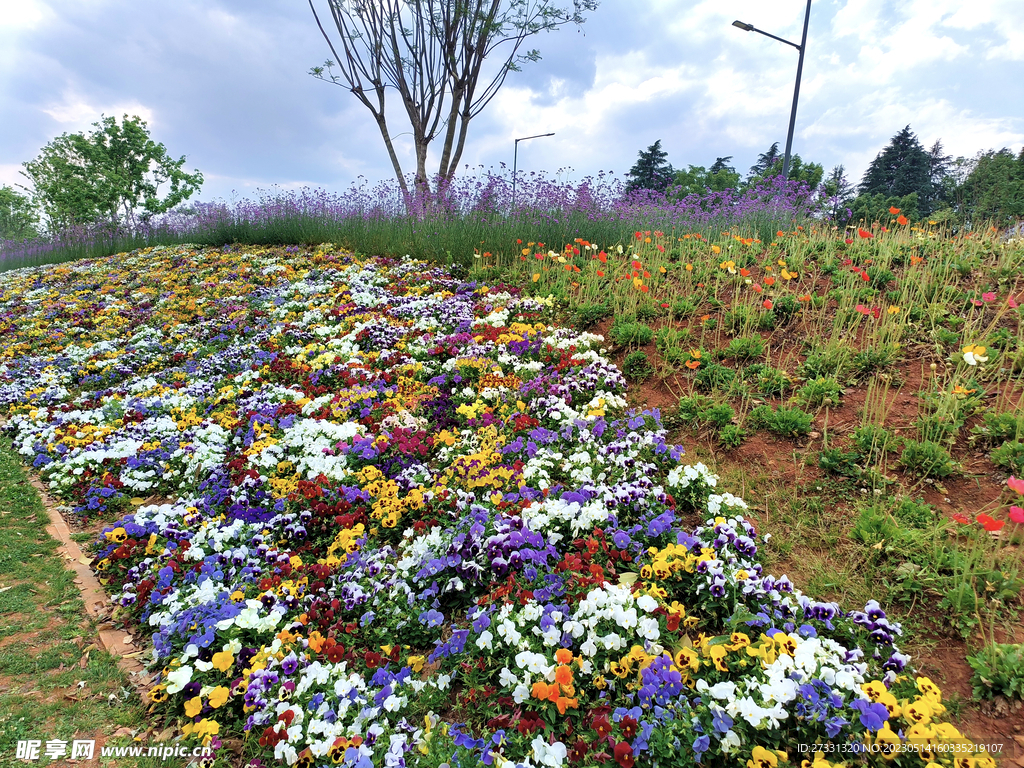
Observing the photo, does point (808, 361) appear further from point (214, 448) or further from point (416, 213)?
point (416, 213)

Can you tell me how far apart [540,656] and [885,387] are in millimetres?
3298

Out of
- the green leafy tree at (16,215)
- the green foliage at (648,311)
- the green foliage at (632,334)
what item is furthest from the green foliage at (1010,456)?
the green leafy tree at (16,215)

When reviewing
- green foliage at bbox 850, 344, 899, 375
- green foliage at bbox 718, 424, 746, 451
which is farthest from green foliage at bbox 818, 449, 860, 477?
green foliage at bbox 850, 344, 899, 375

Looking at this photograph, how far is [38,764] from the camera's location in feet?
7.02

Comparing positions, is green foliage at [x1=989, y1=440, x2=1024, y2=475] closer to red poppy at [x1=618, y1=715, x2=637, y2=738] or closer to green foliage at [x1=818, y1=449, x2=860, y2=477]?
green foliage at [x1=818, y1=449, x2=860, y2=477]

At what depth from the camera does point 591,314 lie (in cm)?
611

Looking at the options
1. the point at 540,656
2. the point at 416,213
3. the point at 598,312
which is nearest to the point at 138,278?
the point at 416,213

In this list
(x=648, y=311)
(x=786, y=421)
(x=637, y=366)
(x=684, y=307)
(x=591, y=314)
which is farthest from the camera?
(x=591, y=314)

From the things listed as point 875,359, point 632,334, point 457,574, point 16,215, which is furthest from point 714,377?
point 16,215

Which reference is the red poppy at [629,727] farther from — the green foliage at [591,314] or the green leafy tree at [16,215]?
the green leafy tree at [16,215]

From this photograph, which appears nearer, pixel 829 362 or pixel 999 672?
pixel 999 672

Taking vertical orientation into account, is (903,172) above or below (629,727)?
above

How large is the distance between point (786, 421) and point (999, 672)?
194 cm

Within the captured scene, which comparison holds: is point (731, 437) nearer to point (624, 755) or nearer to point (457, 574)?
point (457, 574)
